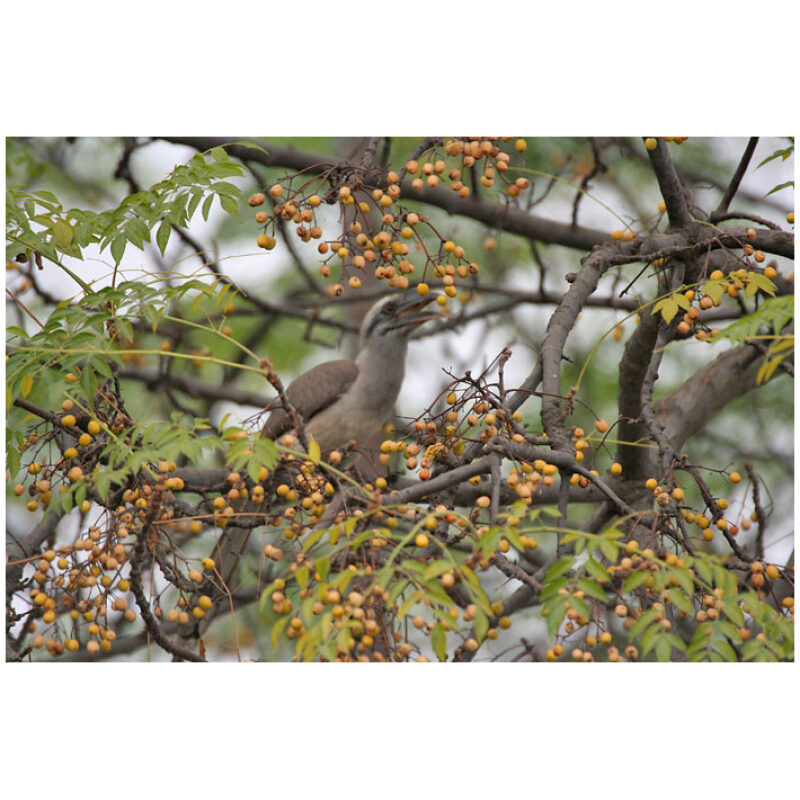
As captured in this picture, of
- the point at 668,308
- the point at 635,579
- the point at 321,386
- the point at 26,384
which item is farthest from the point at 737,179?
the point at 26,384

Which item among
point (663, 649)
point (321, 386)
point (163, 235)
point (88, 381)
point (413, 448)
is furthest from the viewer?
point (321, 386)

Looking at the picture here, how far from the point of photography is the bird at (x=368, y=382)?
13.6 feet

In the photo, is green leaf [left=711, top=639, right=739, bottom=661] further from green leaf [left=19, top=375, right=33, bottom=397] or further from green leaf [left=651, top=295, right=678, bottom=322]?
green leaf [left=19, top=375, right=33, bottom=397]

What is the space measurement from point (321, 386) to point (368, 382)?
0.65 ft

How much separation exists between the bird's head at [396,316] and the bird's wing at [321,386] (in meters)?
0.16

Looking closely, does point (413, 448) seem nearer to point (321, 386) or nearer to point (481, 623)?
point (481, 623)

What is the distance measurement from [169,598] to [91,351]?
3.25 ft

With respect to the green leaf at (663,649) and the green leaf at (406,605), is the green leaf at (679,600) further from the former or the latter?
the green leaf at (406,605)

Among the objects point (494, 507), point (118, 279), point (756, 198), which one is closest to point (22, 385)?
point (118, 279)

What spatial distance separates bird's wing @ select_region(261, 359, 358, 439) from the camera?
4176 millimetres

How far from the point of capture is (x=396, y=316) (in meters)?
4.20

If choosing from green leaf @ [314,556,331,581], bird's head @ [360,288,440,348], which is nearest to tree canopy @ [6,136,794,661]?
green leaf @ [314,556,331,581]

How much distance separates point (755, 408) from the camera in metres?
4.19

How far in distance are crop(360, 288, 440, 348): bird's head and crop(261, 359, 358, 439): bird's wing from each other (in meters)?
0.16
